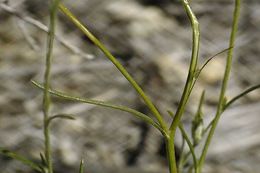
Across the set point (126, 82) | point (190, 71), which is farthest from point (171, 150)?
point (126, 82)

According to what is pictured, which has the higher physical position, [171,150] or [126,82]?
[126,82]

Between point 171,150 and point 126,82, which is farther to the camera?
point 126,82

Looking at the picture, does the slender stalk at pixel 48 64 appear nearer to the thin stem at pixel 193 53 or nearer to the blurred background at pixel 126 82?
the thin stem at pixel 193 53

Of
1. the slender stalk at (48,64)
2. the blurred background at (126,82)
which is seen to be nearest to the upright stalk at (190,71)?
the slender stalk at (48,64)

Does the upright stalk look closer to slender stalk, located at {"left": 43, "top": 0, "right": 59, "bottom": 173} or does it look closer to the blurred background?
slender stalk, located at {"left": 43, "top": 0, "right": 59, "bottom": 173}

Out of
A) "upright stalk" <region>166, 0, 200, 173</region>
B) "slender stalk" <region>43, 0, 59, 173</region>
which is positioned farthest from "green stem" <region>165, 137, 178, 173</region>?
"slender stalk" <region>43, 0, 59, 173</region>

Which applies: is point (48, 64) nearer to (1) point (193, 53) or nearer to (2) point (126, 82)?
(1) point (193, 53)

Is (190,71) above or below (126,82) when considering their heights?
below

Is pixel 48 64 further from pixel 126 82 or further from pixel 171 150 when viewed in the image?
pixel 126 82

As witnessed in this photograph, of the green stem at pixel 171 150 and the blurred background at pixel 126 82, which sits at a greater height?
the blurred background at pixel 126 82
